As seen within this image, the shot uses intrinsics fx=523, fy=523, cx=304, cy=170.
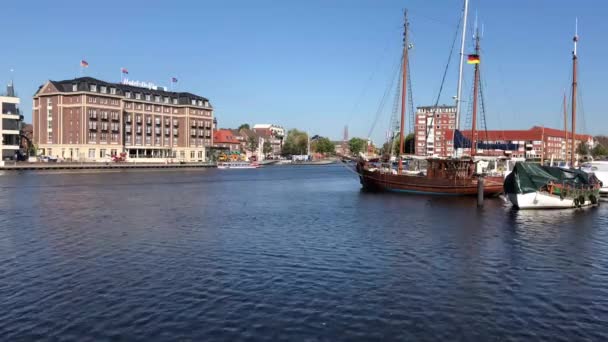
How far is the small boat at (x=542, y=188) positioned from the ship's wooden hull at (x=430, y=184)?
34.6 ft

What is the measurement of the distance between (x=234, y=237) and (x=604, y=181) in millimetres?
50035

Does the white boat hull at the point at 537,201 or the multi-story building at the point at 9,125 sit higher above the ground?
the multi-story building at the point at 9,125

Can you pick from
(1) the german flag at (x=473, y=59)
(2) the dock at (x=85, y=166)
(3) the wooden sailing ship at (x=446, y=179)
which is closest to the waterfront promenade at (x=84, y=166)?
(2) the dock at (x=85, y=166)

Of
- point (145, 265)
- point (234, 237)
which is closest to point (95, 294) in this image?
point (145, 265)

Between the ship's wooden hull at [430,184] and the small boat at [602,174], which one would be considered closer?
the ship's wooden hull at [430,184]

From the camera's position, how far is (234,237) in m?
30.2

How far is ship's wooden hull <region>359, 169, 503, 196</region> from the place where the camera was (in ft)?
193

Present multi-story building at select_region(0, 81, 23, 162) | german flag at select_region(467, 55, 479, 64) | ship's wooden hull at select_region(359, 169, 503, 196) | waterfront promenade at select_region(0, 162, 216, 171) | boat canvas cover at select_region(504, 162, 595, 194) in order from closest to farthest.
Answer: boat canvas cover at select_region(504, 162, 595, 194) → ship's wooden hull at select_region(359, 169, 503, 196) → german flag at select_region(467, 55, 479, 64) → waterfront promenade at select_region(0, 162, 216, 171) → multi-story building at select_region(0, 81, 23, 162)

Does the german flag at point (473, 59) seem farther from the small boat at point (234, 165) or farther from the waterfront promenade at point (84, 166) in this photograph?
the small boat at point (234, 165)

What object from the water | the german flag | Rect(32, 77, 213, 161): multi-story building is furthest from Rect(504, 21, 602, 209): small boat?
Rect(32, 77, 213, 161): multi-story building

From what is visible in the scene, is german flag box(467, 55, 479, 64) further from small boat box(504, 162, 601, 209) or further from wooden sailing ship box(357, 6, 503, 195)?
small boat box(504, 162, 601, 209)

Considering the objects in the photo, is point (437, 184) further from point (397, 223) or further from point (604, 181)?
point (397, 223)

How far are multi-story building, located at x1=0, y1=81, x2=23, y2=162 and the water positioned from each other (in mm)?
93585

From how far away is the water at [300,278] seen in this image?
48.8 feet
